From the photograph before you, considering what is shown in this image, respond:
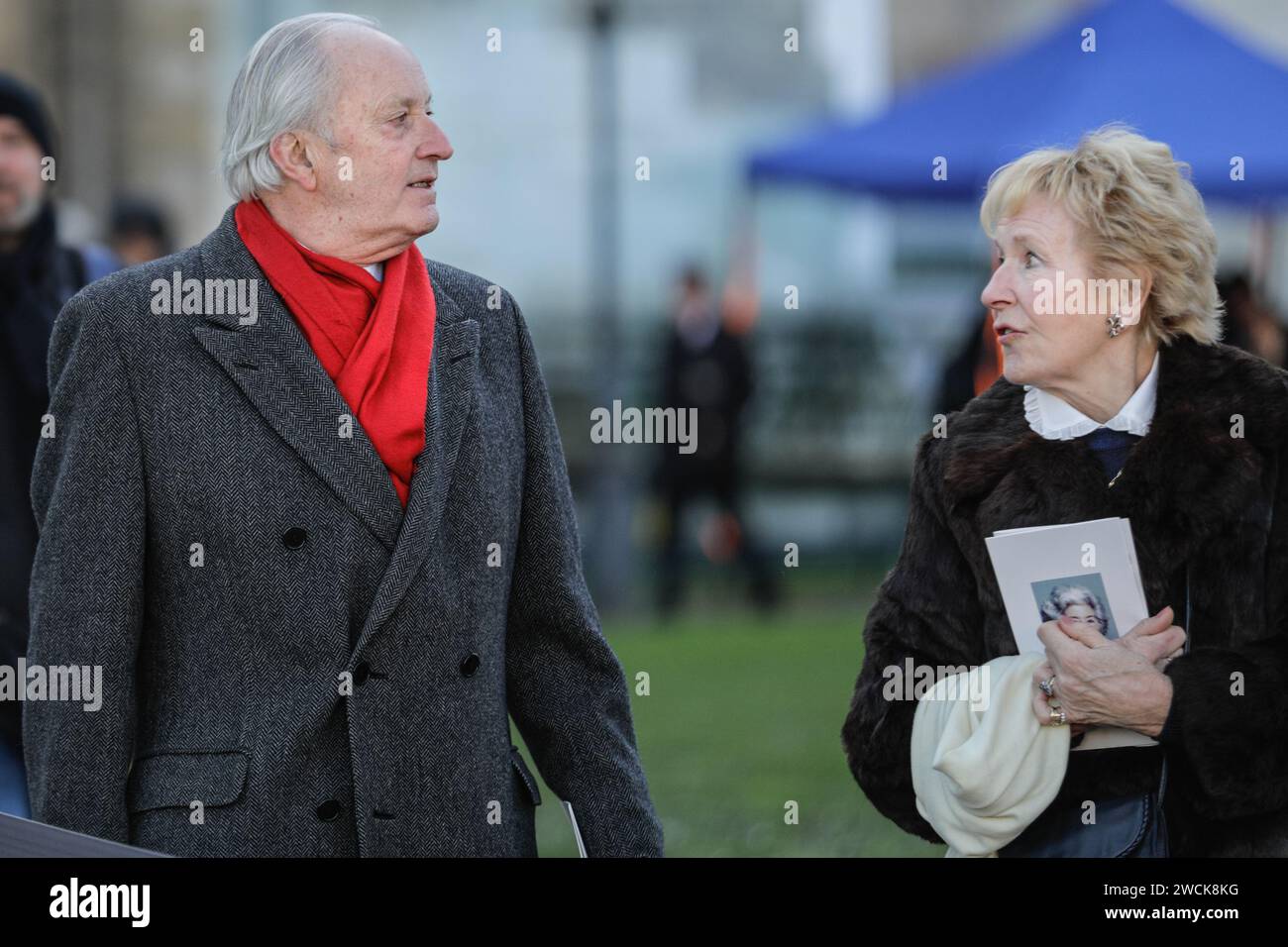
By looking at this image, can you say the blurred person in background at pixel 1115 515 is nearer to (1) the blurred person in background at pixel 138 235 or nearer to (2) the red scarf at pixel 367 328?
(2) the red scarf at pixel 367 328

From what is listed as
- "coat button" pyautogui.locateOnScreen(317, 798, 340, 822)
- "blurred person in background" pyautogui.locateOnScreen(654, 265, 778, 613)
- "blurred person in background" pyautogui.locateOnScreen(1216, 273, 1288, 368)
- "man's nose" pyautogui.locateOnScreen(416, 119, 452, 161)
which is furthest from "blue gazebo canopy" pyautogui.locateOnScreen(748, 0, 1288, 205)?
"coat button" pyautogui.locateOnScreen(317, 798, 340, 822)

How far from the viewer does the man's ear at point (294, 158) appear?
3.51 metres

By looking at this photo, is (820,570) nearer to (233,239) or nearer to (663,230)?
(663,230)

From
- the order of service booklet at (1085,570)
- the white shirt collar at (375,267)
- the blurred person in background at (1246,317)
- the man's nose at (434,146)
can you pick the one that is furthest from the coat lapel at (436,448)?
the blurred person in background at (1246,317)

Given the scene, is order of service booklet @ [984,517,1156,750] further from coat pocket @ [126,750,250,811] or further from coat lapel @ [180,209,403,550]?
coat pocket @ [126,750,250,811]

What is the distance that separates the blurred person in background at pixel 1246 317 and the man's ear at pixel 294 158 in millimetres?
6600

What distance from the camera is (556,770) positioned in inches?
144

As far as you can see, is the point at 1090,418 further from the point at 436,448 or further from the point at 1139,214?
the point at 436,448

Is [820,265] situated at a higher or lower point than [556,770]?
higher

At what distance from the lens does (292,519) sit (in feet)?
11.0

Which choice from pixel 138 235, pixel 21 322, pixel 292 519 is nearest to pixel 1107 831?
pixel 292 519

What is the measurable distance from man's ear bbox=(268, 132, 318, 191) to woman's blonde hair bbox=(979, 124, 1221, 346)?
1133 millimetres
